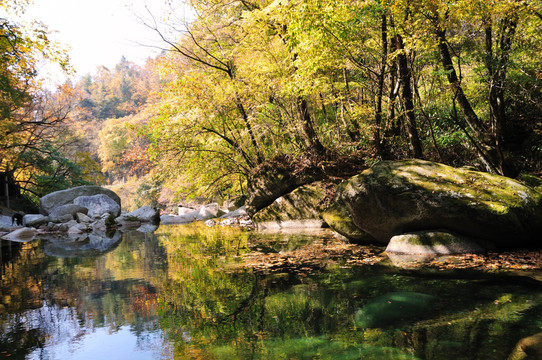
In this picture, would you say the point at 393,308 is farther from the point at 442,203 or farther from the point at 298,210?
the point at 298,210

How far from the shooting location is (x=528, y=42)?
8.72 meters

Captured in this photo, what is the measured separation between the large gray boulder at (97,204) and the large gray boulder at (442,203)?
14.4 metres

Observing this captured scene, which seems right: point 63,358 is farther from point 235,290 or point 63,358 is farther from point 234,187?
point 234,187

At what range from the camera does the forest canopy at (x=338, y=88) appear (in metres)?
7.71

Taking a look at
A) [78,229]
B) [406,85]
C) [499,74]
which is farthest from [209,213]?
[499,74]

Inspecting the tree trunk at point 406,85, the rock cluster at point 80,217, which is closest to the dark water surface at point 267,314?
the tree trunk at point 406,85

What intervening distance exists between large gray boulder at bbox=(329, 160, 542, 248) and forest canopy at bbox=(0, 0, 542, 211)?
71.1 inches

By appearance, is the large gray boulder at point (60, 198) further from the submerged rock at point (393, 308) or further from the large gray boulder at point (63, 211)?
the submerged rock at point (393, 308)

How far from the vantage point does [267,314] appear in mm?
4094

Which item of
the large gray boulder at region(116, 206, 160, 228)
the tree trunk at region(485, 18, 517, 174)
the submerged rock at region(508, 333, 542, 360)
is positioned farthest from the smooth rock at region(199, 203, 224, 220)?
the submerged rock at region(508, 333, 542, 360)

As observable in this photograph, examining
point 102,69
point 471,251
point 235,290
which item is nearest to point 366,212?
point 471,251

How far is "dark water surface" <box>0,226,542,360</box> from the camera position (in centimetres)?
319

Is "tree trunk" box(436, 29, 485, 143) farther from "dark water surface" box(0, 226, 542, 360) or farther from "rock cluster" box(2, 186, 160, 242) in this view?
"rock cluster" box(2, 186, 160, 242)

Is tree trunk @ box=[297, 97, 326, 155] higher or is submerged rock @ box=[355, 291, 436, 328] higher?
tree trunk @ box=[297, 97, 326, 155]
